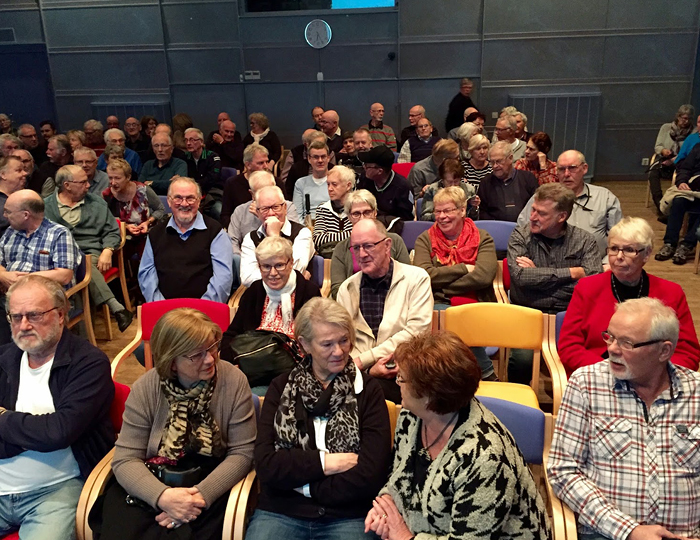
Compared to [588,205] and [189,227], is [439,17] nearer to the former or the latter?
[588,205]

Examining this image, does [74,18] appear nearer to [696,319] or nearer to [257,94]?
[257,94]

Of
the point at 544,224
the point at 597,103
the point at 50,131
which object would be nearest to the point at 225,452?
the point at 544,224

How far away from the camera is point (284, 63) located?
989cm

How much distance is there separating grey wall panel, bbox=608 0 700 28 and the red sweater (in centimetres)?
765

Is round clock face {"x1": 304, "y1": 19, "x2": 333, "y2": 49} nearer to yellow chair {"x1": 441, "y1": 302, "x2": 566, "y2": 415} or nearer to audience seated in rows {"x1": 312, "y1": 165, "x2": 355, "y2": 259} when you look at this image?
audience seated in rows {"x1": 312, "y1": 165, "x2": 355, "y2": 259}

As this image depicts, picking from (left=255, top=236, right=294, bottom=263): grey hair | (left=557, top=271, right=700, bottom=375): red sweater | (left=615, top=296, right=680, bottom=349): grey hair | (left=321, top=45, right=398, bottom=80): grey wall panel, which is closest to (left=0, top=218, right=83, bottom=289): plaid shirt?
(left=255, top=236, right=294, bottom=263): grey hair

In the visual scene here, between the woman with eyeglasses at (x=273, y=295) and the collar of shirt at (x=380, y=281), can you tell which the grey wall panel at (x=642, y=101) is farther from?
the woman with eyeglasses at (x=273, y=295)

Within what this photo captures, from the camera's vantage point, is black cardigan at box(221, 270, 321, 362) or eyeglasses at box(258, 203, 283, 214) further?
eyeglasses at box(258, 203, 283, 214)

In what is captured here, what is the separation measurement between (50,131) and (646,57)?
8680 millimetres

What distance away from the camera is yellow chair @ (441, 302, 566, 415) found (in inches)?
120

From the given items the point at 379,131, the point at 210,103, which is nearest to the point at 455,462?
the point at 379,131

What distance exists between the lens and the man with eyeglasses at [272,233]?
394cm

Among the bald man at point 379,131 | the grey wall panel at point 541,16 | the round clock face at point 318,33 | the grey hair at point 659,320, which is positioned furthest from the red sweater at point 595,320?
the round clock face at point 318,33

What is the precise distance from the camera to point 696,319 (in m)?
4.81
